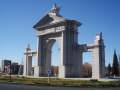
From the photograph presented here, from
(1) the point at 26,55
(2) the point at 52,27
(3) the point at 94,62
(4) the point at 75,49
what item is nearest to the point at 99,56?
(3) the point at 94,62

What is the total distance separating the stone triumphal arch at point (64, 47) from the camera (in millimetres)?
Result: 70250

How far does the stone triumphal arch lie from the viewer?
70250mm

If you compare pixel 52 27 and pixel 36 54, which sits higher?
pixel 52 27

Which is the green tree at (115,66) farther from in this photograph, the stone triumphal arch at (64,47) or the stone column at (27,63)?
the stone column at (27,63)

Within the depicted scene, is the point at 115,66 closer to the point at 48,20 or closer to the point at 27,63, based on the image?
the point at 27,63

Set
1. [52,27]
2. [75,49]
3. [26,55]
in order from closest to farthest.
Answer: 1. [75,49]
2. [52,27]
3. [26,55]

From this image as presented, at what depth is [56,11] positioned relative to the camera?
83.0 metres

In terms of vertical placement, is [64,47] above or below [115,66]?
above

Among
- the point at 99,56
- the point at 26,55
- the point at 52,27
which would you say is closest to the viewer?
the point at 99,56

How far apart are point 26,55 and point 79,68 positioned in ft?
78.6

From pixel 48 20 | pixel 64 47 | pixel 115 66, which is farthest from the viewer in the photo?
pixel 115 66

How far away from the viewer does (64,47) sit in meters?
77.2

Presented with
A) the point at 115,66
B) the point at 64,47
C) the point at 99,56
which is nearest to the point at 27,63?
the point at 64,47

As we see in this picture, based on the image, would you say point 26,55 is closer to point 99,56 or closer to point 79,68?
point 79,68
